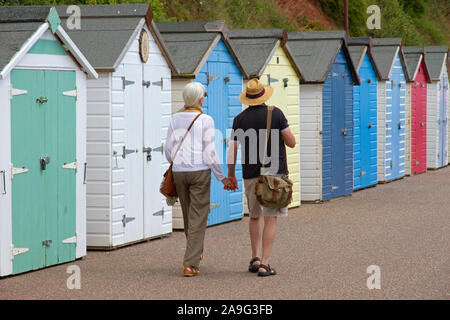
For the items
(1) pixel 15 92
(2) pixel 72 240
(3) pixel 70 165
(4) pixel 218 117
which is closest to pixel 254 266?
(2) pixel 72 240

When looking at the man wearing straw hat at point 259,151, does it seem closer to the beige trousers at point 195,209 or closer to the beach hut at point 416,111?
the beige trousers at point 195,209

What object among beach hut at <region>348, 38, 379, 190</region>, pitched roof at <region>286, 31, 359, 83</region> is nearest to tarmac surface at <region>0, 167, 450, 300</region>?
pitched roof at <region>286, 31, 359, 83</region>

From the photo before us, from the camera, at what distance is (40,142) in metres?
9.40

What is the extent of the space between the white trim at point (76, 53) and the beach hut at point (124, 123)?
57 cm

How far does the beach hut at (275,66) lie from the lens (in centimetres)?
1493

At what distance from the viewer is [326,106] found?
1709cm

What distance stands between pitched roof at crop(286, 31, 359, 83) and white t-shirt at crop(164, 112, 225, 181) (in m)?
7.54

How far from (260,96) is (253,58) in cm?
578

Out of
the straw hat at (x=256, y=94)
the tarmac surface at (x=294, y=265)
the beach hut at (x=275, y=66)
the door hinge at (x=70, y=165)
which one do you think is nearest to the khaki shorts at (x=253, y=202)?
the tarmac surface at (x=294, y=265)

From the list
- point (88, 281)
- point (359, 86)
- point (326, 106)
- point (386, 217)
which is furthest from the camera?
point (359, 86)

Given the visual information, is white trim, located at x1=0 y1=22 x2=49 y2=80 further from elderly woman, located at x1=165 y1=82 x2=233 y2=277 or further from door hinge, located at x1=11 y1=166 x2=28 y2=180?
elderly woman, located at x1=165 y1=82 x2=233 y2=277

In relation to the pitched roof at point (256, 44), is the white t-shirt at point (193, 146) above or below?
below

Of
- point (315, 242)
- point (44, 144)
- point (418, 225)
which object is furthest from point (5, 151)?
point (418, 225)

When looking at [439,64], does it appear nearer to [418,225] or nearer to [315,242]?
[418,225]
